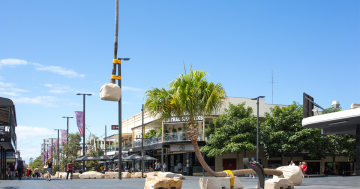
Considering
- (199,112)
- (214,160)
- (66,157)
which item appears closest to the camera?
(199,112)

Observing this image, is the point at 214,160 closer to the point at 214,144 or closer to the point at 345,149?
the point at 214,144

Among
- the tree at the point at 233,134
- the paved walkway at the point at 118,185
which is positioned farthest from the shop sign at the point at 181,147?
the paved walkway at the point at 118,185

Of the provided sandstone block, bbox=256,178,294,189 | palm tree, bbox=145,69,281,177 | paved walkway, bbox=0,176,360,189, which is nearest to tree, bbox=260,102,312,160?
paved walkway, bbox=0,176,360,189

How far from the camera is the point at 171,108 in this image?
16.1 metres

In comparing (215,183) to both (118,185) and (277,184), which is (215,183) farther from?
(118,185)

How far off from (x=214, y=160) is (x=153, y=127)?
1201 cm

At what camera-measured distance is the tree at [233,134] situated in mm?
37875

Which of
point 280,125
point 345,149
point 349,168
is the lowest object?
point 349,168

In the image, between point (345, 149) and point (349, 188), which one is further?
point (345, 149)

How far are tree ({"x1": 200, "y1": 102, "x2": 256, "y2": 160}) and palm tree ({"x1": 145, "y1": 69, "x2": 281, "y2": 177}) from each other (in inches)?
882

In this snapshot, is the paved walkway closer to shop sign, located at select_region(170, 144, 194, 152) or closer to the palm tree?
the palm tree

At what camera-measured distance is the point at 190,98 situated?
15.4m

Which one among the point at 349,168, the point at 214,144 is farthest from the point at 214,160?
the point at 349,168

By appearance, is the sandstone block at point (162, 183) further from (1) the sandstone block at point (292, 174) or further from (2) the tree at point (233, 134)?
(2) the tree at point (233, 134)
